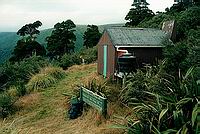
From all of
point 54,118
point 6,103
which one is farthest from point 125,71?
point 6,103

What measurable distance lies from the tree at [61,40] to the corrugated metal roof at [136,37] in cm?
3177

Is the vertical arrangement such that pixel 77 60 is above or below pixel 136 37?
below

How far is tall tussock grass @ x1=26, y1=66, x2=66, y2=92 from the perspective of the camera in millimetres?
17969

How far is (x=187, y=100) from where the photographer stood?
26.2 feet

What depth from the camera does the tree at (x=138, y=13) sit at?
147 ft

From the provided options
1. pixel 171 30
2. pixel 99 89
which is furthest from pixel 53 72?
pixel 99 89

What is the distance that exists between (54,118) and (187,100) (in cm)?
620

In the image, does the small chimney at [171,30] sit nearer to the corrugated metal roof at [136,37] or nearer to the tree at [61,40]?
the corrugated metal roof at [136,37]

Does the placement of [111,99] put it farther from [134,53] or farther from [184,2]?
[184,2]

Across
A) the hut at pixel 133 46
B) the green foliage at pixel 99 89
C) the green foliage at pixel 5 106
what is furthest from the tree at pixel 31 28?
the green foliage at pixel 99 89

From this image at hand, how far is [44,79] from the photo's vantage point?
1881 cm

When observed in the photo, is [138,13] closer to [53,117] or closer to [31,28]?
[31,28]

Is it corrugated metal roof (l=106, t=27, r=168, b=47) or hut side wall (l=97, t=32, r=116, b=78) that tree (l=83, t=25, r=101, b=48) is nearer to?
hut side wall (l=97, t=32, r=116, b=78)

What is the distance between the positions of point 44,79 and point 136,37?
16.5 feet
